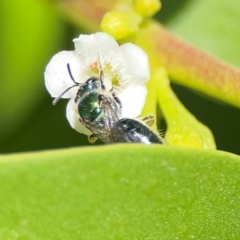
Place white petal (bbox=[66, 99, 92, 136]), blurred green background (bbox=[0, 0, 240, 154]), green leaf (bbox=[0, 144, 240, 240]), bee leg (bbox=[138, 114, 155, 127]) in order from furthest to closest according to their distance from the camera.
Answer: blurred green background (bbox=[0, 0, 240, 154])
white petal (bbox=[66, 99, 92, 136])
bee leg (bbox=[138, 114, 155, 127])
green leaf (bbox=[0, 144, 240, 240])

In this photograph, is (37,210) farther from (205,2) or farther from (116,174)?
(205,2)

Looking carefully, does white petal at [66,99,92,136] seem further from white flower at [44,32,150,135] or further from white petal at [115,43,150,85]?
white petal at [115,43,150,85]

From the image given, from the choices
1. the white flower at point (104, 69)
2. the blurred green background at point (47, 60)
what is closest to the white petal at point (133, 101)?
the white flower at point (104, 69)

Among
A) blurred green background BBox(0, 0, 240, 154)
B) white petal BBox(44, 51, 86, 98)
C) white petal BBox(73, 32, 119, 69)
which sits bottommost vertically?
blurred green background BBox(0, 0, 240, 154)

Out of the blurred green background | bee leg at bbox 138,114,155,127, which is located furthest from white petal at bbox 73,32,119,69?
the blurred green background

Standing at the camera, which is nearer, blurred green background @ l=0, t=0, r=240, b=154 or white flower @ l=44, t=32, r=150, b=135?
white flower @ l=44, t=32, r=150, b=135

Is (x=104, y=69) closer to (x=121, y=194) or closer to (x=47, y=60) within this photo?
(x=121, y=194)

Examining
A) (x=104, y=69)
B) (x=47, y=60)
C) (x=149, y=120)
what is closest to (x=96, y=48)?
(x=104, y=69)
